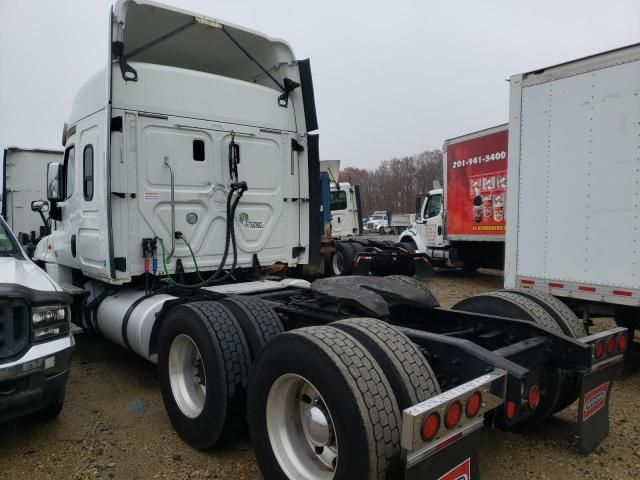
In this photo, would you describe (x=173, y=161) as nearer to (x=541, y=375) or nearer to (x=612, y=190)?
(x=541, y=375)

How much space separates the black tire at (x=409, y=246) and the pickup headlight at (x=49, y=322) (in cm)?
1054

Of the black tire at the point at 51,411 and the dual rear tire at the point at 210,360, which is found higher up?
the dual rear tire at the point at 210,360

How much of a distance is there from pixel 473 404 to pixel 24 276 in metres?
3.31

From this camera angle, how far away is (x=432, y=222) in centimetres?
1405

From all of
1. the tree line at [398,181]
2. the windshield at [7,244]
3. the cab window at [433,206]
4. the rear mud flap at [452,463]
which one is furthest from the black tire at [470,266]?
the tree line at [398,181]

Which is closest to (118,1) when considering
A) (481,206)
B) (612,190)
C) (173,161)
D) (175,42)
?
(175,42)

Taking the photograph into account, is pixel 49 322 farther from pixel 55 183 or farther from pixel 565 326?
pixel 565 326

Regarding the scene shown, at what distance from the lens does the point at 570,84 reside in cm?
504

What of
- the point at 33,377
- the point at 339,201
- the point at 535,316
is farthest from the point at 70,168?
the point at 339,201

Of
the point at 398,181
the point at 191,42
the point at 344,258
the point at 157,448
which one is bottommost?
the point at 157,448

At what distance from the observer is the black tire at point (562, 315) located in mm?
3600

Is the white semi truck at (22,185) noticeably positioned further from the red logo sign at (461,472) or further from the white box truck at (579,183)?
the red logo sign at (461,472)

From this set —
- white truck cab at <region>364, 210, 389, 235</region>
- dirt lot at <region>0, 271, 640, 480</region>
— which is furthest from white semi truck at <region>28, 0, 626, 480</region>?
white truck cab at <region>364, 210, 389, 235</region>

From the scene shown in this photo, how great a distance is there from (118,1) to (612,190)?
5.08 metres
